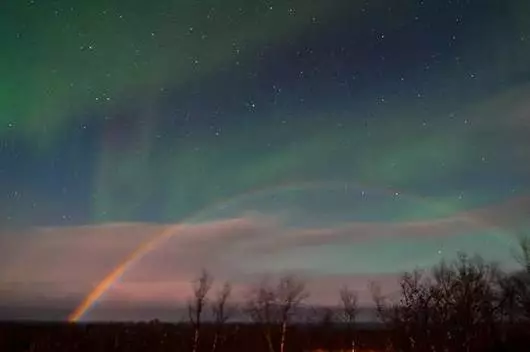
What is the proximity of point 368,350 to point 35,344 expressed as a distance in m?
46.5

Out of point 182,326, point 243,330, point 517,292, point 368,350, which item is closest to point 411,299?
point 517,292

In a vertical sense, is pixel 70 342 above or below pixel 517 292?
below

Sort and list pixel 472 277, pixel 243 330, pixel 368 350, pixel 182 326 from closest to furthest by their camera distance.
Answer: pixel 472 277, pixel 368 350, pixel 243 330, pixel 182 326

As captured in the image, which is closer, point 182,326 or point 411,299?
point 411,299

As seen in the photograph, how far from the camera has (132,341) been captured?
90.6 m

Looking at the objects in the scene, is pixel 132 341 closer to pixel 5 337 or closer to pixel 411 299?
pixel 5 337

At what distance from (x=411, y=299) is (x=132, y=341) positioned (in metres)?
50.3

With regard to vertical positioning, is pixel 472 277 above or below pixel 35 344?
above

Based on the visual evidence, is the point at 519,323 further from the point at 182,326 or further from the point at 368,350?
the point at 182,326

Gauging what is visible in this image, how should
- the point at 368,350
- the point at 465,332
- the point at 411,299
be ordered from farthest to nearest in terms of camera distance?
1. the point at 368,350
2. the point at 411,299
3. the point at 465,332

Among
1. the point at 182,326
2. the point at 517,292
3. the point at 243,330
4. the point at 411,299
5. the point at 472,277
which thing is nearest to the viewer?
the point at 411,299

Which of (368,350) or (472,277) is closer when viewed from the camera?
(472,277)

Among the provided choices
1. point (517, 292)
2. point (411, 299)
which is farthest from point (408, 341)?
point (517, 292)

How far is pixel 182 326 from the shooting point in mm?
123688
